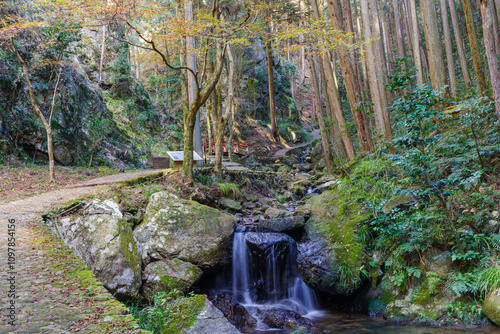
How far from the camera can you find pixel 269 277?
304 inches

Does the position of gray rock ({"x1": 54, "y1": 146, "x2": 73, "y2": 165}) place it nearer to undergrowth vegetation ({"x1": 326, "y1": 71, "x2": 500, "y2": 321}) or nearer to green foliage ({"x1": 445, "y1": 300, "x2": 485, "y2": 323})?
undergrowth vegetation ({"x1": 326, "y1": 71, "x2": 500, "y2": 321})

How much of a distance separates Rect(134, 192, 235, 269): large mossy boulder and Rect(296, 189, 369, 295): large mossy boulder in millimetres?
1960

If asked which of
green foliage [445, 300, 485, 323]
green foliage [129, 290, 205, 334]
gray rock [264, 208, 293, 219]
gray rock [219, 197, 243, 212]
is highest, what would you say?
gray rock [219, 197, 243, 212]

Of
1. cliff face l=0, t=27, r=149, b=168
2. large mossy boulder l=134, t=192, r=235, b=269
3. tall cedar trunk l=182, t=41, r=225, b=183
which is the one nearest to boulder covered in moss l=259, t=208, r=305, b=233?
large mossy boulder l=134, t=192, r=235, b=269

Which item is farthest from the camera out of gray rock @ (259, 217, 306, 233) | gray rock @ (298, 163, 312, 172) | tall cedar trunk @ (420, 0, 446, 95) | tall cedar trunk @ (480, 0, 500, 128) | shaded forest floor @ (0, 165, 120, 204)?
gray rock @ (298, 163, 312, 172)

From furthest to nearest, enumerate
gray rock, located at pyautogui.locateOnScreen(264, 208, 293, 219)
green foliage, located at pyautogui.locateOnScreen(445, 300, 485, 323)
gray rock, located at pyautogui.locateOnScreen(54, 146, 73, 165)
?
gray rock, located at pyautogui.locateOnScreen(54, 146, 73, 165) → gray rock, located at pyautogui.locateOnScreen(264, 208, 293, 219) → green foliage, located at pyautogui.locateOnScreen(445, 300, 485, 323)

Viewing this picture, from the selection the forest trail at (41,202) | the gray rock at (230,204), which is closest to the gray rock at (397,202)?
the gray rock at (230,204)

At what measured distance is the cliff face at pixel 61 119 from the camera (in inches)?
462

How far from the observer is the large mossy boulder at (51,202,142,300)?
17.5 feet

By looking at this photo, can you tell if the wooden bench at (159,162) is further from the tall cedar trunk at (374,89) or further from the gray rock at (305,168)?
the gray rock at (305,168)

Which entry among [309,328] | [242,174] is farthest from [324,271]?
[242,174]

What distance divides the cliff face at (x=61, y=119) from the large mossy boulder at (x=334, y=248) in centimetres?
979

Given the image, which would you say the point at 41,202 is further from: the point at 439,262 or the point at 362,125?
the point at 362,125

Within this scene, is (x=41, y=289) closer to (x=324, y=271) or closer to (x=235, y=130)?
(x=324, y=271)
